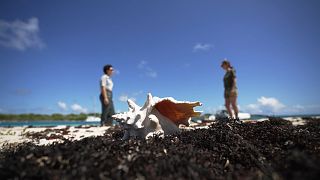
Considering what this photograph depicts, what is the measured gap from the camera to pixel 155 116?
3.74 m

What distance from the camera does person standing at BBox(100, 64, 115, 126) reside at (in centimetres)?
1103

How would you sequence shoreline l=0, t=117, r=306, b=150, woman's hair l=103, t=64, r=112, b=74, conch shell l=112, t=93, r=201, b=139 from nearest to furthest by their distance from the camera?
conch shell l=112, t=93, r=201, b=139, shoreline l=0, t=117, r=306, b=150, woman's hair l=103, t=64, r=112, b=74

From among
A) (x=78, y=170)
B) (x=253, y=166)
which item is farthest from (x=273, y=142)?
(x=78, y=170)

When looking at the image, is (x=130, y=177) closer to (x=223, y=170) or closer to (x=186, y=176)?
(x=186, y=176)

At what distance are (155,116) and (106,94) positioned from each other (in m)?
7.80

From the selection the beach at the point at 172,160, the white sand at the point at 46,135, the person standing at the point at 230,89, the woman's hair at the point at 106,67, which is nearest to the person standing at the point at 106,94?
the woman's hair at the point at 106,67

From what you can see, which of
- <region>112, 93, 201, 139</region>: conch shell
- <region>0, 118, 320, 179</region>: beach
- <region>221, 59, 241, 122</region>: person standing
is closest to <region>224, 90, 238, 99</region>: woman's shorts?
<region>221, 59, 241, 122</region>: person standing

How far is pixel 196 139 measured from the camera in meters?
3.45

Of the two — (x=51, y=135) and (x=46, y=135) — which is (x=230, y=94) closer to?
(x=51, y=135)

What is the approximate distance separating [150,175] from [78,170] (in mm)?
597

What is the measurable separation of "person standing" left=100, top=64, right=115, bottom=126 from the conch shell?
7289mm

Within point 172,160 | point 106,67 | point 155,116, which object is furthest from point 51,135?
point 172,160

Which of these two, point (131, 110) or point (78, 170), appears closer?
point (78, 170)

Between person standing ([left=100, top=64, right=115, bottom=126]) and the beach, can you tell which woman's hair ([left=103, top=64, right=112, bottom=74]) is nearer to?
person standing ([left=100, top=64, right=115, bottom=126])
